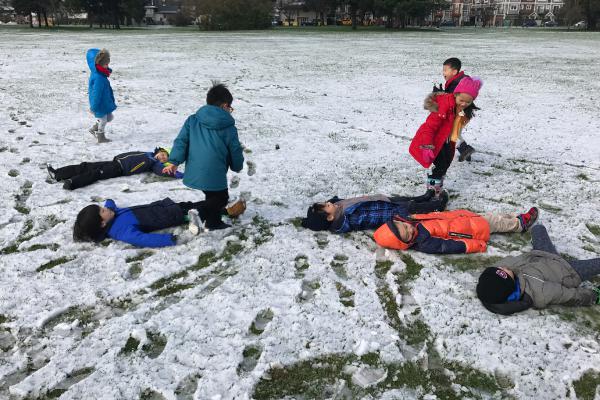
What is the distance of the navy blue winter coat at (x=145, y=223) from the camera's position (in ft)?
13.2

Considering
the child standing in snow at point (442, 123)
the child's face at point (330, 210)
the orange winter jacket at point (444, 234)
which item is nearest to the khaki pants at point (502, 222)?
the orange winter jacket at point (444, 234)

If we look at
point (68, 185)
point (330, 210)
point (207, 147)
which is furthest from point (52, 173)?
point (330, 210)

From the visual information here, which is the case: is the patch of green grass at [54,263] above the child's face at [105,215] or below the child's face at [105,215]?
below

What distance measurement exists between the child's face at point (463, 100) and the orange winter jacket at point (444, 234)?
1191 millimetres

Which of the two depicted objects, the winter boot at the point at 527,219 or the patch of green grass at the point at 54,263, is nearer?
the patch of green grass at the point at 54,263

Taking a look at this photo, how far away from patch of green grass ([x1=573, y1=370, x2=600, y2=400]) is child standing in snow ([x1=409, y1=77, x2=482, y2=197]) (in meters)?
2.46

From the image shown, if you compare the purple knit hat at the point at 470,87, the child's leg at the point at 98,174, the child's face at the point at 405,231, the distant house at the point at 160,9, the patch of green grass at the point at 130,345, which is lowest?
the patch of green grass at the point at 130,345

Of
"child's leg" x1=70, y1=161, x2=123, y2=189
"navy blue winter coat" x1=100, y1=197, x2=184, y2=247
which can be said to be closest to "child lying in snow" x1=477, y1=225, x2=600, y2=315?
"navy blue winter coat" x1=100, y1=197, x2=184, y2=247

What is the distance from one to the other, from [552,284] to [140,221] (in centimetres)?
372

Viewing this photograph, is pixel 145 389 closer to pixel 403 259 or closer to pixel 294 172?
pixel 403 259

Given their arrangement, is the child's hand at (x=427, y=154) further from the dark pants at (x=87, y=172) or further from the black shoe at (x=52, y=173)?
the black shoe at (x=52, y=173)

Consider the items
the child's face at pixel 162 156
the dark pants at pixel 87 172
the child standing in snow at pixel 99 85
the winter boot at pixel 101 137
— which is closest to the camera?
the dark pants at pixel 87 172

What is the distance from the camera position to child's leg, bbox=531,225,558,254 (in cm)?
387

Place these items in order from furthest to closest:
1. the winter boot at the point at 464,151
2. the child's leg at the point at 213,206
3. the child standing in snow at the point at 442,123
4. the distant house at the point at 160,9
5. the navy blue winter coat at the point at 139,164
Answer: the distant house at the point at 160,9, the winter boot at the point at 464,151, the navy blue winter coat at the point at 139,164, the child standing in snow at the point at 442,123, the child's leg at the point at 213,206
